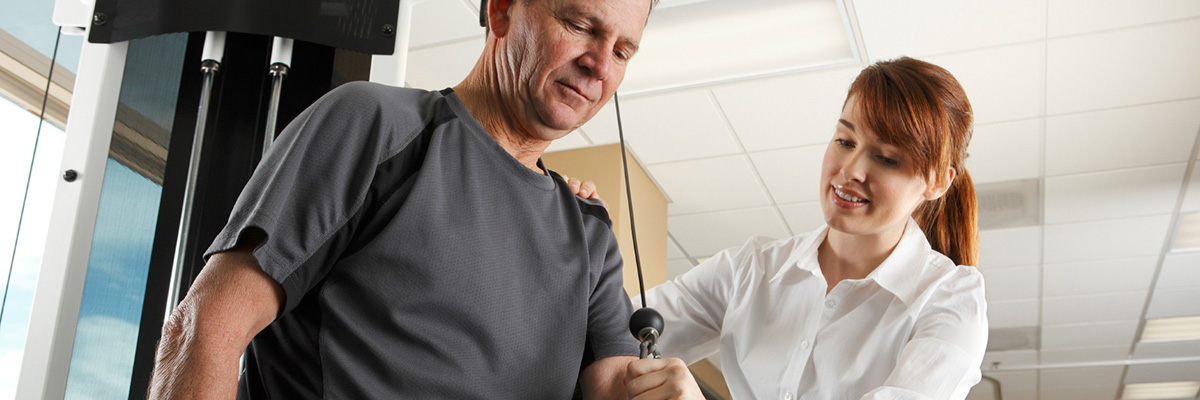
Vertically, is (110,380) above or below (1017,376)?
above

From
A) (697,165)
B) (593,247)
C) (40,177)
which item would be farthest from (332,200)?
(697,165)

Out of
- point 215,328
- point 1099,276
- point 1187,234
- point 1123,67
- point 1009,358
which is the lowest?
point 1009,358

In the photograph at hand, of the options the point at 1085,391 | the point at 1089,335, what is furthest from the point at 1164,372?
the point at 1089,335

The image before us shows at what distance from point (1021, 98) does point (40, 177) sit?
12.5ft

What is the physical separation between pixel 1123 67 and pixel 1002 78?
0.47m

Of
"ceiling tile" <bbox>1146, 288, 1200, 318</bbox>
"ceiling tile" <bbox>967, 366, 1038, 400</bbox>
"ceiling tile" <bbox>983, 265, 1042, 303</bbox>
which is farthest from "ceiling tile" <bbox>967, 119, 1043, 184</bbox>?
"ceiling tile" <bbox>967, 366, 1038, 400</bbox>

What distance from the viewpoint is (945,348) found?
142cm

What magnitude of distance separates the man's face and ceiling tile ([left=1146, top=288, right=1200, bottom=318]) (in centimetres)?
686

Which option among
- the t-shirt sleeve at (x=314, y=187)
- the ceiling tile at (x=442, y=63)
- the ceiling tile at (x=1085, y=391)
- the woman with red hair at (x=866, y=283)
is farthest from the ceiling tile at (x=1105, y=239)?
the t-shirt sleeve at (x=314, y=187)

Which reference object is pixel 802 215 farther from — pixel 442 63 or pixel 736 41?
pixel 442 63

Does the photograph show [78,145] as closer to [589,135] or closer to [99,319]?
[99,319]

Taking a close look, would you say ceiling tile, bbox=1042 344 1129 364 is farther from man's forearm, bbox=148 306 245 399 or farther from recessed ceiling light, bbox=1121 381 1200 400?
man's forearm, bbox=148 306 245 399

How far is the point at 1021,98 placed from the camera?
3.96 m

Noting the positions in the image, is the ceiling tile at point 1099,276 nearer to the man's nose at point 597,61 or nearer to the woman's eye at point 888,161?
the woman's eye at point 888,161
